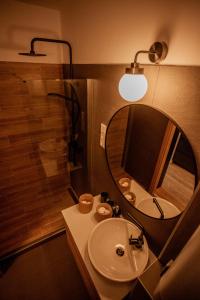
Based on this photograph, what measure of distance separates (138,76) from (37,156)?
1.87m

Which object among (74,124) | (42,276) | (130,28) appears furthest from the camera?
(74,124)

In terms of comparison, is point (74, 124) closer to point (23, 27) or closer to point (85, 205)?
point (85, 205)

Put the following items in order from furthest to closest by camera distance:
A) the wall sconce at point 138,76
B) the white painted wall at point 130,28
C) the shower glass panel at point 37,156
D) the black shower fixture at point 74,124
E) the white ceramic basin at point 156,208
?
the shower glass panel at point 37,156
the black shower fixture at point 74,124
the white ceramic basin at point 156,208
the wall sconce at point 138,76
the white painted wall at point 130,28

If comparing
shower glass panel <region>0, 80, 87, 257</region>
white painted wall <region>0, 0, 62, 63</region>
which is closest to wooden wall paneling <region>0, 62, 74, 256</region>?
shower glass panel <region>0, 80, 87, 257</region>

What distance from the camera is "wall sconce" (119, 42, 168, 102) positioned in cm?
74

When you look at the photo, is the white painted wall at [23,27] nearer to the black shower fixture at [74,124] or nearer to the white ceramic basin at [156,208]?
the black shower fixture at [74,124]

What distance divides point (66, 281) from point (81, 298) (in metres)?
0.20

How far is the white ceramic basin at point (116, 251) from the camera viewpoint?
95 centimetres

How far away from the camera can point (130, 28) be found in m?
0.88

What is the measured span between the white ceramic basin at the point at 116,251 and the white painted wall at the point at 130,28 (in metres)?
1.12

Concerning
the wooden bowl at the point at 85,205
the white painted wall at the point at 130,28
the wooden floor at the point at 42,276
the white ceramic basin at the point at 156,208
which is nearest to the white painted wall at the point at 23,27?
the white painted wall at the point at 130,28

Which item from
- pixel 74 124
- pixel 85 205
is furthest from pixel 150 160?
pixel 74 124

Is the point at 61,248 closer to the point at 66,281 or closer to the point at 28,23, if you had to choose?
the point at 66,281

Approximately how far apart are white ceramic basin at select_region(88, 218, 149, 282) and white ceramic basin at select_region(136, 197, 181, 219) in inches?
8.1
